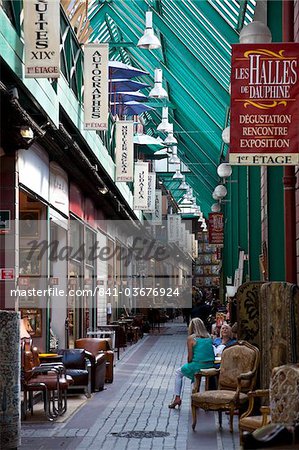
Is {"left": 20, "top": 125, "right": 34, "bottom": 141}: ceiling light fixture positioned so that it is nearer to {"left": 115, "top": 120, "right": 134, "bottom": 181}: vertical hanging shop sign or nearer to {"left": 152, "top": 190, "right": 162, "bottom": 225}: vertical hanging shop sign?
{"left": 115, "top": 120, "right": 134, "bottom": 181}: vertical hanging shop sign

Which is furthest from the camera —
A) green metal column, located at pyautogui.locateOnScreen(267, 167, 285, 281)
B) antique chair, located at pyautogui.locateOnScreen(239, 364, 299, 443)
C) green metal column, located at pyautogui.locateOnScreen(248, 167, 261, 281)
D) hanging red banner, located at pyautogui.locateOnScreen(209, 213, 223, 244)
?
hanging red banner, located at pyautogui.locateOnScreen(209, 213, 223, 244)

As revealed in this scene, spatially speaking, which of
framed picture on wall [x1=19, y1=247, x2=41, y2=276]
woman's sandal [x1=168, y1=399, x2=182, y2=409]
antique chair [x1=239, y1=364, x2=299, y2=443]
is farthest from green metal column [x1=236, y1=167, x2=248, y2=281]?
antique chair [x1=239, y1=364, x2=299, y2=443]

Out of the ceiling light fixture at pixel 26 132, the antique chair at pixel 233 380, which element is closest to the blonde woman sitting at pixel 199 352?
the antique chair at pixel 233 380

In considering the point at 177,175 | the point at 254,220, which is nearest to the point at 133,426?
the point at 254,220

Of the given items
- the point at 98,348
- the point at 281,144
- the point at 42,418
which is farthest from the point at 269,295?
the point at 98,348

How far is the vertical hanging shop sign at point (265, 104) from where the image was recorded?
827 cm

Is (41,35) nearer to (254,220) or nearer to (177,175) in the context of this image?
(254,220)

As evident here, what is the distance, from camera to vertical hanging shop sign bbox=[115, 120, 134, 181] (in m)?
21.0

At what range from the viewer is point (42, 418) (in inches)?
419

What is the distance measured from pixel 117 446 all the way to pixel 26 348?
2568mm

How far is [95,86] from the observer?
14648mm

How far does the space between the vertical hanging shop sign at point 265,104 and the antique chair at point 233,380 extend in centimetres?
193

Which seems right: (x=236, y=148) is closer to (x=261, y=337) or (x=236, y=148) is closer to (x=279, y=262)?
(x=261, y=337)

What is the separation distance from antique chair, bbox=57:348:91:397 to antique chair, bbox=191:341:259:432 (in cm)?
324
